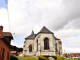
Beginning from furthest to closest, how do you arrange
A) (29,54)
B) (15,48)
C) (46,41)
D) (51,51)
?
(15,48) → (29,54) → (46,41) → (51,51)

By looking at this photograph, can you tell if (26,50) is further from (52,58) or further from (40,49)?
(52,58)

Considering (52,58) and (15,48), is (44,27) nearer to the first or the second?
(52,58)

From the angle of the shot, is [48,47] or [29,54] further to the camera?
[29,54]

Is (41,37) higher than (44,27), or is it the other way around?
(44,27)

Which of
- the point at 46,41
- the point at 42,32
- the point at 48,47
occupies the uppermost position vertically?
the point at 42,32

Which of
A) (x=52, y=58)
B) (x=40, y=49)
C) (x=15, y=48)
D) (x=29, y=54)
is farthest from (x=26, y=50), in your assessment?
(x=15, y=48)

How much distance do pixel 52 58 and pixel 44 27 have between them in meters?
12.3

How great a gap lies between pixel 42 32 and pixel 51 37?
134 inches

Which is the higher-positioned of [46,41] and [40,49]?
[46,41]

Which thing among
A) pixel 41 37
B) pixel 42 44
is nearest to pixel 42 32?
pixel 41 37

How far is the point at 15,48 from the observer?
8350 cm

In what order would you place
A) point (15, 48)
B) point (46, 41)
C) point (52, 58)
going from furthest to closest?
point (15, 48) → point (46, 41) → point (52, 58)

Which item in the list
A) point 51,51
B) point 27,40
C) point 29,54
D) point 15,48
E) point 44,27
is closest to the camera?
point 51,51

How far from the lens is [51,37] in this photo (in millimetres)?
28422
